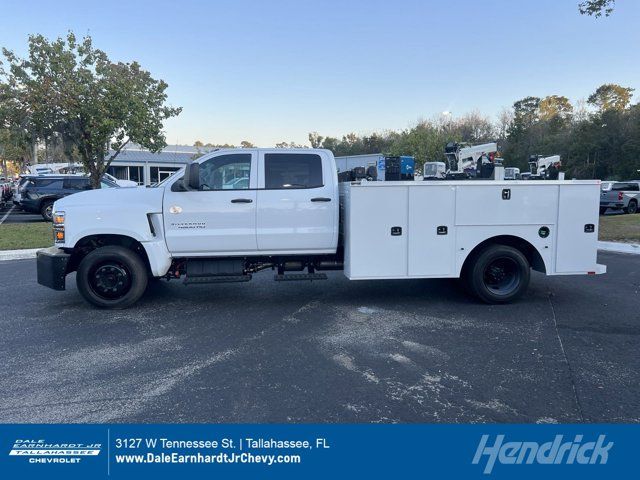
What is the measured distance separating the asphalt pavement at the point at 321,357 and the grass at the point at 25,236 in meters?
5.24

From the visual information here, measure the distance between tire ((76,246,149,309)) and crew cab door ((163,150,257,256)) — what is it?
0.57 metres

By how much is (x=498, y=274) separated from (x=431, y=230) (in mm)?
1281

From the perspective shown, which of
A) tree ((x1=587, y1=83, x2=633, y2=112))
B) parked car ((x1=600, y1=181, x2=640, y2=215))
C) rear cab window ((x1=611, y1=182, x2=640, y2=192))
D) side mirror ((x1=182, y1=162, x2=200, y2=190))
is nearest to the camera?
side mirror ((x1=182, y1=162, x2=200, y2=190))

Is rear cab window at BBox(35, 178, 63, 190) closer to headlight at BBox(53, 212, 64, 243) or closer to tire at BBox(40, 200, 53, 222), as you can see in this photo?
tire at BBox(40, 200, 53, 222)

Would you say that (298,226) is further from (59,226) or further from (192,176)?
(59,226)

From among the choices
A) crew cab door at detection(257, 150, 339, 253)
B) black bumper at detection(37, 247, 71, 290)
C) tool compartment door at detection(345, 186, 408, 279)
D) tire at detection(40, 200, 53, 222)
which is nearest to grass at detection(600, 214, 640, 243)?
tool compartment door at detection(345, 186, 408, 279)

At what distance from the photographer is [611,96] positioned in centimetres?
6506

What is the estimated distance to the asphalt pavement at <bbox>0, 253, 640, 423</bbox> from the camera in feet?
13.0

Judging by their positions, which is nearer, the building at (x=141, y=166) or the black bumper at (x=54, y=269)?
the black bumper at (x=54, y=269)

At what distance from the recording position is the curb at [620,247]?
12.1m

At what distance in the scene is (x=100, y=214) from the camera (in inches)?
259

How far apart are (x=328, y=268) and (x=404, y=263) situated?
1120 mm

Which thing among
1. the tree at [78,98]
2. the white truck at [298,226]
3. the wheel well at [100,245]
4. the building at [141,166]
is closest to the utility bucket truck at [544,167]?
the white truck at [298,226]

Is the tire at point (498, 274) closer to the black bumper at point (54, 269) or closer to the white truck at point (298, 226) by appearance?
the white truck at point (298, 226)
